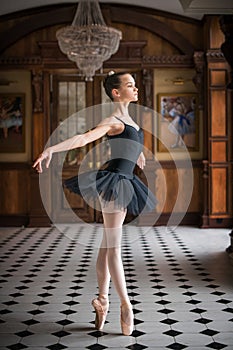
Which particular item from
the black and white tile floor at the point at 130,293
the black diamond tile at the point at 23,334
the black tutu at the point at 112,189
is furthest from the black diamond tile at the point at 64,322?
the black tutu at the point at 112,189

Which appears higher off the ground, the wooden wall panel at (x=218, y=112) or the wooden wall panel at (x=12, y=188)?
the wooden wall panel at (x=218, y=112)

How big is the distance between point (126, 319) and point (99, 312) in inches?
9.6

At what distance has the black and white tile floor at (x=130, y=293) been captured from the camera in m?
4.29

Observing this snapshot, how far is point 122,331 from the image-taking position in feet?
14.3

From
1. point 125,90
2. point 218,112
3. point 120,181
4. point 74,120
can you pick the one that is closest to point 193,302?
point 120,181

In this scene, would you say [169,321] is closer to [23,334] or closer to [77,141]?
[23,334]

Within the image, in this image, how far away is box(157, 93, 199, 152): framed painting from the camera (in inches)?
441

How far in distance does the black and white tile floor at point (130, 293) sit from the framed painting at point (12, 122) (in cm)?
219

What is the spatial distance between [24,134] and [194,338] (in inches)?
298

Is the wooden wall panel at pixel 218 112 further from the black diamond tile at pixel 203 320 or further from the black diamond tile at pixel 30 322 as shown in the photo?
the black diamond tile at pixel 30 322

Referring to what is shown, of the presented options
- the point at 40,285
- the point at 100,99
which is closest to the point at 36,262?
the point at 40,285

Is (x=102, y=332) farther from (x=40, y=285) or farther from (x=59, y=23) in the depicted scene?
(x=59, y=23)

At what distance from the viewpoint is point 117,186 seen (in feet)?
13.4

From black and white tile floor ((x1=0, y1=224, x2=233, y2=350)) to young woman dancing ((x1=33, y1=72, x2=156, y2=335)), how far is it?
354 millimetres
